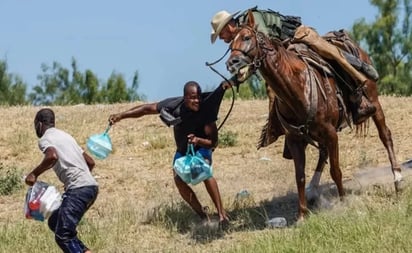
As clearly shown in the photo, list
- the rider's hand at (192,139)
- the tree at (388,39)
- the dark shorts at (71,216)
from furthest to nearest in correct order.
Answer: the tree at (388,39) → the rider's hand at (192,139) → the dark shorts at (71,216)

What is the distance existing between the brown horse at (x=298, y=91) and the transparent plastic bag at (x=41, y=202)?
214 cm

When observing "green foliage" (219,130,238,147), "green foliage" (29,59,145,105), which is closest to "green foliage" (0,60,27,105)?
"green foliage" (29,59,145,105)

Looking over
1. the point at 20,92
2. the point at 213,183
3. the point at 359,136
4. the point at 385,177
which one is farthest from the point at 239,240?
the point at 20,92

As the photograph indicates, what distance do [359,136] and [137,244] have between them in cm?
517

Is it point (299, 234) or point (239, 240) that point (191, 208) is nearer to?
point (239, 240)

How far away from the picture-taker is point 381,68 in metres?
36.8

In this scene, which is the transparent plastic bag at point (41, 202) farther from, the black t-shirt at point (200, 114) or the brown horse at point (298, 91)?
the brown horse at point (298, 91)

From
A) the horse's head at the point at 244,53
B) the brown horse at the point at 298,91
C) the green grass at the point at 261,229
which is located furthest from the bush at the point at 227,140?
the horse's head at the point at 244,53

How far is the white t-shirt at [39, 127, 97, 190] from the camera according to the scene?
28.7 ft

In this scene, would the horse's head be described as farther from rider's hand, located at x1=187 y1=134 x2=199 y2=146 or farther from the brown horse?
rider's hand, located at x1=187 y1=134 x2=199 y2=146

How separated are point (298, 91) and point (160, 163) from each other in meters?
4.82

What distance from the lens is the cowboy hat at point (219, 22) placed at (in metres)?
9.84

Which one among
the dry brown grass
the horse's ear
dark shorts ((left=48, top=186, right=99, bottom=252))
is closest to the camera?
dark shorts ((left=48, top=186, right=99, bottom=252))

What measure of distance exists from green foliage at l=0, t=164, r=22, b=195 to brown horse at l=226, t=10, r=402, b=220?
4324mm
